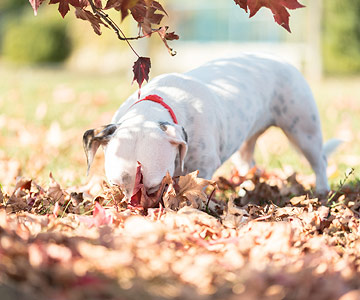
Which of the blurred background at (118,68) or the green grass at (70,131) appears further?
the blurred background at (118,68)

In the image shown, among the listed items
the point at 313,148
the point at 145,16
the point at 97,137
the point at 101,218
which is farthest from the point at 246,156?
the point at 101,218

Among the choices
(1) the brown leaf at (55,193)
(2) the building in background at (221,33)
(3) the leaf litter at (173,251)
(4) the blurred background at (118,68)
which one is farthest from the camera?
(2) the building in background at (221,33)

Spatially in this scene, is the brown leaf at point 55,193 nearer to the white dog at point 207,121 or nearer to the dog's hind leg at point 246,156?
the white dog at point 207,121

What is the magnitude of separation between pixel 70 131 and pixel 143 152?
3450mm

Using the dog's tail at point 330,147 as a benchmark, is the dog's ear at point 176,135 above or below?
above

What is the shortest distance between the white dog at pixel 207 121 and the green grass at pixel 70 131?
0.52 meters

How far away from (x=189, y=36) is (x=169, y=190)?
19875 millimetres

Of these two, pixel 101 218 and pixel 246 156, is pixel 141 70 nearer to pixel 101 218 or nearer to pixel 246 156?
pixel 101 218

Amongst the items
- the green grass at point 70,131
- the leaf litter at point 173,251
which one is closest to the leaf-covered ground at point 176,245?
the leaf litter at point 173,251

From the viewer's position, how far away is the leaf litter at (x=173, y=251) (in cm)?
170

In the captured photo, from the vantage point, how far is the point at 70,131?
20.3 feet

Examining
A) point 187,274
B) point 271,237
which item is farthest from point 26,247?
point 271,237

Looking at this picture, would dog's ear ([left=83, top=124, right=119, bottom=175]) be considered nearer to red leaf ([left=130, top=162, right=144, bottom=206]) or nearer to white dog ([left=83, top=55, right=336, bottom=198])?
white dog ([left=83, top=55, right=336, bottom=198])

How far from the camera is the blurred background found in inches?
214
